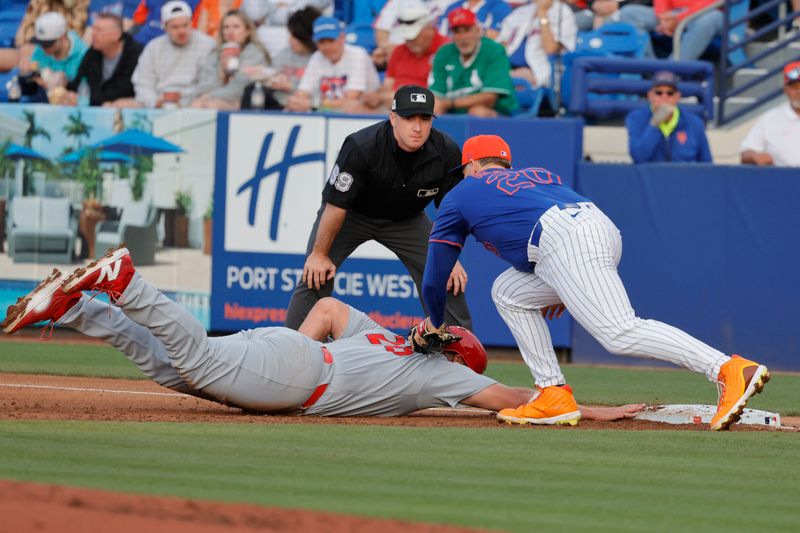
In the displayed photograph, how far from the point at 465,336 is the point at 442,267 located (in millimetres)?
563

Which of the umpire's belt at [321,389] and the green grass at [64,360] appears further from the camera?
the green grass at [64,360]

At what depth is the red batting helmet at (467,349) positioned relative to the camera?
721 centimetres

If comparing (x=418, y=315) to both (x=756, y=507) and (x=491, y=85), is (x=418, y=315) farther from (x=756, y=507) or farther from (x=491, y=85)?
(x=756, y=507)

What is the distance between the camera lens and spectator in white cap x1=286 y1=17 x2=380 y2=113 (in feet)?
42.7

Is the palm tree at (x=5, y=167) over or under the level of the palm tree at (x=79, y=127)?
under

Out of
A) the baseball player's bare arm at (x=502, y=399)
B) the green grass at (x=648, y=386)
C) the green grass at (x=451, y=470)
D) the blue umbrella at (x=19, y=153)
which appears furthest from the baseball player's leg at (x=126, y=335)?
the blue umbrella at (x=19, y=153)

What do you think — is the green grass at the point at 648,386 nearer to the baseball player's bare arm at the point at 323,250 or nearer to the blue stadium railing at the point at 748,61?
the baseball player's bare arm at the point at 323,250

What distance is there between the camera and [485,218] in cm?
688

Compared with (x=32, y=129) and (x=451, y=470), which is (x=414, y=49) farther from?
(x=451, y=470)

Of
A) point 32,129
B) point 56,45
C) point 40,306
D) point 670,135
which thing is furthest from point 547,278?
point 56,45

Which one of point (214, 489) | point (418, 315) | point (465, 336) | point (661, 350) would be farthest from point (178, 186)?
point (214, 489)

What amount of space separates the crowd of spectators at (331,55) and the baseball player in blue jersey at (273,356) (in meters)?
5.67

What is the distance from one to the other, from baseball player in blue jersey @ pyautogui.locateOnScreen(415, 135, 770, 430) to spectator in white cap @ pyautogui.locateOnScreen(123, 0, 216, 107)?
686 cm

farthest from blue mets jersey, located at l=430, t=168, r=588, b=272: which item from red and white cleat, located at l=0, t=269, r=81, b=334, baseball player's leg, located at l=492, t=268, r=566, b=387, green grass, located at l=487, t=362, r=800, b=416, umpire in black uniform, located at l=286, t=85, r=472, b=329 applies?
green grass, located at l=487, t=362, r=800, b=416
